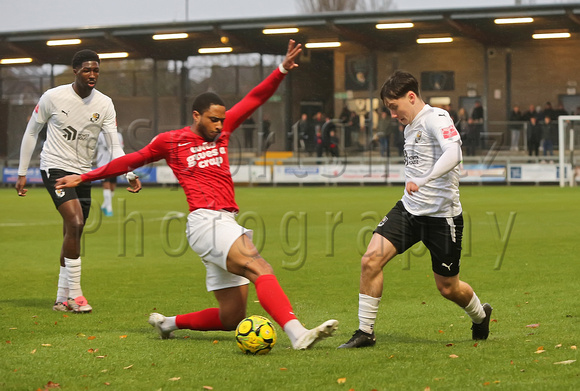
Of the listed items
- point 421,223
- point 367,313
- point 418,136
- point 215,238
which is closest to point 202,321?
point 215,238

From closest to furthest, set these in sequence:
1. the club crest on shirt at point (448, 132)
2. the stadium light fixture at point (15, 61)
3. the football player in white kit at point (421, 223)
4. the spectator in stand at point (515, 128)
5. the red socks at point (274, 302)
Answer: the red socks at point (274, 302)
the club crest on shirt at point (448, 132)
the football player in white kit at point (421, 223)
the spectator in stand at point (515, 128)
the stadium light fixture at point (15, 61)

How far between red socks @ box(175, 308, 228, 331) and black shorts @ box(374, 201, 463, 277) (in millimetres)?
1446

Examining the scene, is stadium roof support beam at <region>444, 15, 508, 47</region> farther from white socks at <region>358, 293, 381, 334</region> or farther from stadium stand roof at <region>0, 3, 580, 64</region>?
white socks at <region>358, 293, 381, 334</region>

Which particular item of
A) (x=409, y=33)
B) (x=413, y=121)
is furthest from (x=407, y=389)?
(x=409, y=33)

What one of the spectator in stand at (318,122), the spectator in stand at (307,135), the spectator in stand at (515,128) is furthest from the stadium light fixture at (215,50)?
the spectator in stand at (515,128)

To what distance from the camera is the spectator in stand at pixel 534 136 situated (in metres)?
33.7

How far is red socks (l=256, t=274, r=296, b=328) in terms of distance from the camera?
6.01 meters

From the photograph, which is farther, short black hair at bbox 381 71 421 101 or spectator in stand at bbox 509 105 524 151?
spectator in stand at bbox 509 105 524 151

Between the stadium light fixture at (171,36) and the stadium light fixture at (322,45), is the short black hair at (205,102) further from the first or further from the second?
the stadium light fixture at (322,45)

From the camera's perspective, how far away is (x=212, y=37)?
4009 cm

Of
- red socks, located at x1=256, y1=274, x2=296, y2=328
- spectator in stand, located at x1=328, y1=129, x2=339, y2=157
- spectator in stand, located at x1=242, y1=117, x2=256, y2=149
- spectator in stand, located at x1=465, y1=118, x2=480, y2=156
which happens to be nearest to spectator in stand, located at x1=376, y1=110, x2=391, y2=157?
spectator in stand, located at x1=328, y1=129, x2=339, y2=157

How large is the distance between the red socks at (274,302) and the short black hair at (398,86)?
164cm

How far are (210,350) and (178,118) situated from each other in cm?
3925

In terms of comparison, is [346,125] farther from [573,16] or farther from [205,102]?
[205,102]
